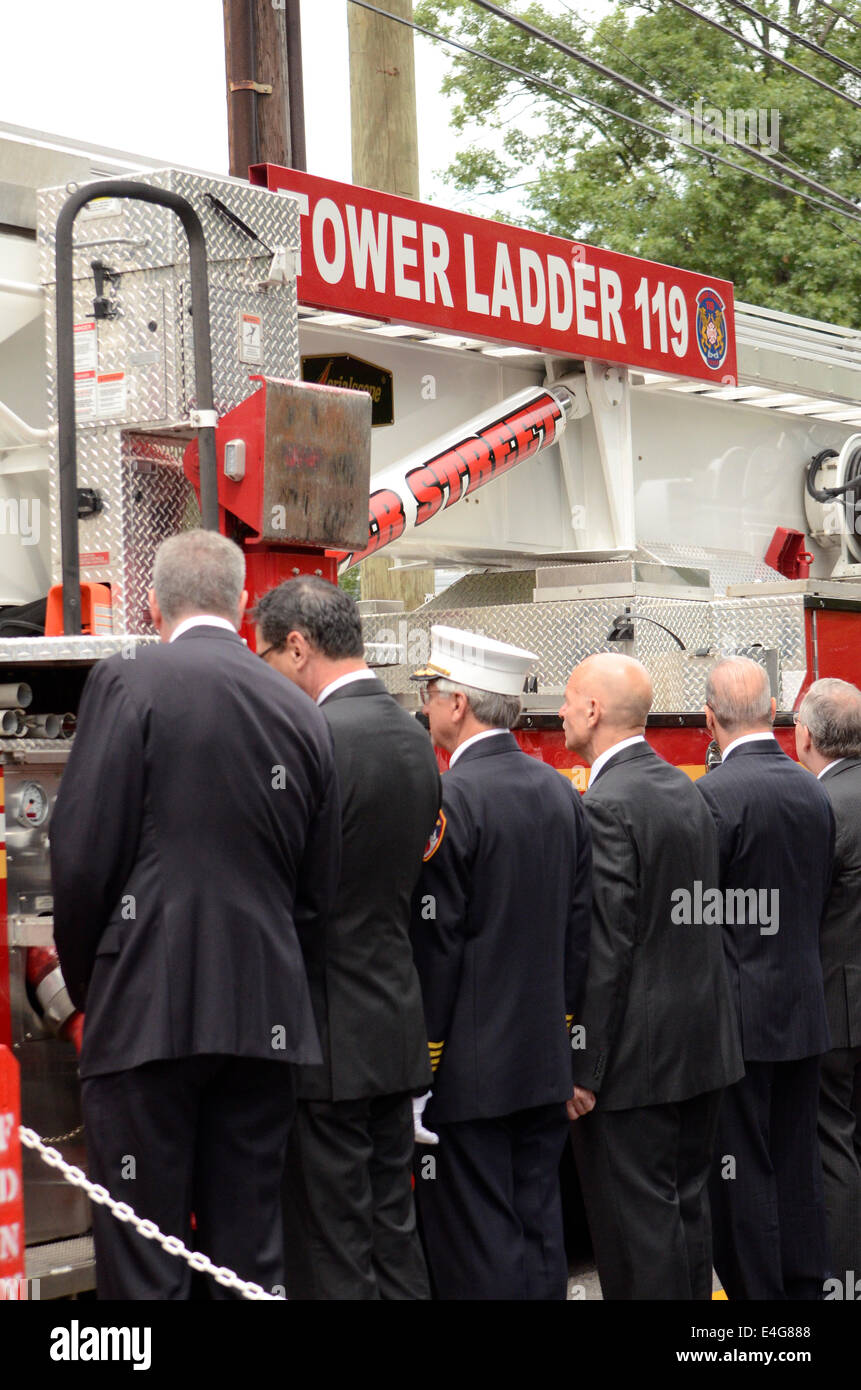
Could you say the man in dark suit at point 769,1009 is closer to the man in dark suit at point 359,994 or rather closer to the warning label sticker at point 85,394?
the man in dark suit at point 359,994

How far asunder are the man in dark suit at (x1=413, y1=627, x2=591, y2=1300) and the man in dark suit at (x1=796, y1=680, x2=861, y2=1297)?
4.80ft

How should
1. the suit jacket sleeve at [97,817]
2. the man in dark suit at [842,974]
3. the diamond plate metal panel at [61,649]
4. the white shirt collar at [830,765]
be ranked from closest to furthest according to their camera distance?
the suit jacket sleeve at [97,817] → the diamond plate metal panel at [61,649] → the man in dark suit at [842,974] → the white shirt collar at [830,765]

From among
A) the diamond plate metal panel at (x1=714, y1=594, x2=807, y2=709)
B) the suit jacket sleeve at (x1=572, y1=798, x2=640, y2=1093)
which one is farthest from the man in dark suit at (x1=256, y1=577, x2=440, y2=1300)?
the diamond plate metal panel at (x1=714, y1=594, x2=807, y2=709)

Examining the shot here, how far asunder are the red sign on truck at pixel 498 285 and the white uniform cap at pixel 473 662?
1625 millimetres

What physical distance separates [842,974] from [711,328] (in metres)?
3.34

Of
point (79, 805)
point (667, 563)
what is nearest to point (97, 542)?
point (79, 805)

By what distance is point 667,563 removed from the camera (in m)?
7.90

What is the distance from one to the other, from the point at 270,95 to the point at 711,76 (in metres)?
14.9

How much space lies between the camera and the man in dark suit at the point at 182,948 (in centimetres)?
353

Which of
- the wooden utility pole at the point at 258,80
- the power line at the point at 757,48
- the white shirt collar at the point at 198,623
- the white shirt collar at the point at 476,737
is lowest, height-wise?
the white shirt collar at the point at 476,737

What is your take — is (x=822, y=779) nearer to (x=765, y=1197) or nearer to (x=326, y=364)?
(x=765, y=1197)

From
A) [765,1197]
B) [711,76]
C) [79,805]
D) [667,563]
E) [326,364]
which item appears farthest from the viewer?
[711,76]

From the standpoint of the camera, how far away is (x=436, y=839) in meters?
4.57

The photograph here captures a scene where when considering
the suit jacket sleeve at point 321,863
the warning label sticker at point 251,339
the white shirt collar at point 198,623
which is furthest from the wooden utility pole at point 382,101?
the white shirt collar at point 198,623
